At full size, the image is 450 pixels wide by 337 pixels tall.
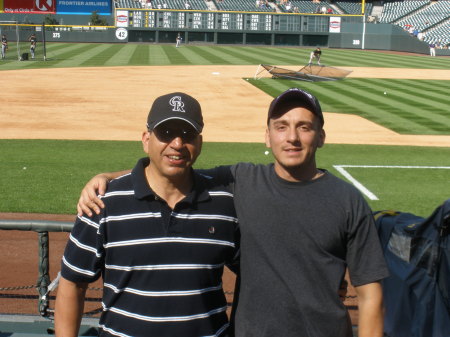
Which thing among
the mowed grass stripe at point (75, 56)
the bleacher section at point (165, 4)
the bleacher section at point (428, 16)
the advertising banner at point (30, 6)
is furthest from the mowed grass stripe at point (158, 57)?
the bleacher section at point (428, 16)

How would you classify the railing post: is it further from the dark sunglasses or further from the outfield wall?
the outfield wall

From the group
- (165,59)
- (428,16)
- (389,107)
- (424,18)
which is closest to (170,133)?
(389,107)

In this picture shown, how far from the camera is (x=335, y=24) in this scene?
5894 centimetres

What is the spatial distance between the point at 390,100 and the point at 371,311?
22.2m

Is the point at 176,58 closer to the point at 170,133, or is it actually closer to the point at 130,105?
the point at 130,105

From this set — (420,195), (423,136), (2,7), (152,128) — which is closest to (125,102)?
(423,136)

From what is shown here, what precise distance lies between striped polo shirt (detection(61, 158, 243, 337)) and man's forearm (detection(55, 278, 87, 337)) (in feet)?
0.19

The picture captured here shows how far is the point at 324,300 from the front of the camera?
113 inches

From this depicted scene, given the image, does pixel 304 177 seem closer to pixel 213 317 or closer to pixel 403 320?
pixel 213 317

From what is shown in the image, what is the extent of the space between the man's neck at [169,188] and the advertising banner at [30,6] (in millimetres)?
64255

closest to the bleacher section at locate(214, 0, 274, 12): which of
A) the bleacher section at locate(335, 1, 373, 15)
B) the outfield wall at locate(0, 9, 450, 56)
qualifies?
the outfield wall at locate(0, 9, 450, 56)

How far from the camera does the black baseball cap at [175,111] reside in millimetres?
2877

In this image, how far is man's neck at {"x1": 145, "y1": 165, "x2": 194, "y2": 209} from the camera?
2.95 meters

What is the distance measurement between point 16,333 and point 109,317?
1929 millimetres
